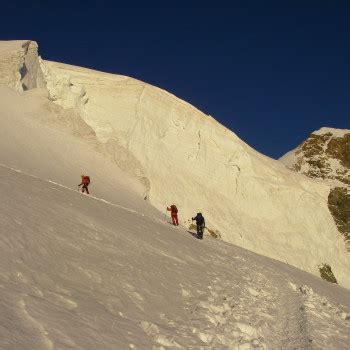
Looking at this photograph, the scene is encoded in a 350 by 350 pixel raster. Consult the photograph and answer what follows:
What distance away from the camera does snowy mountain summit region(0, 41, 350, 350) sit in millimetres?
7762

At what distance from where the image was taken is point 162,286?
10734mm

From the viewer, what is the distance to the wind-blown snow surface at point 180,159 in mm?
33562

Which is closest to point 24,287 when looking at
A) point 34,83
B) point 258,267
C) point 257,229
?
point 258,267

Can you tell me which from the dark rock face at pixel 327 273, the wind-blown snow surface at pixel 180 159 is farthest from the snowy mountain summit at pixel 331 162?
the dark rock face at pixel 327 273

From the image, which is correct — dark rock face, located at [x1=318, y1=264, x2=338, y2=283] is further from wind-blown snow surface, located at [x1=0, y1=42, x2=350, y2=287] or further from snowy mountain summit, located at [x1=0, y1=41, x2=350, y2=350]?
wind-blown snow surface, located at [x1=0, y1=42, x2=350, y2=287]

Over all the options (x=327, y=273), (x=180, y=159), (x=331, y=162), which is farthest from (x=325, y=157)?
(x=180, y=159)

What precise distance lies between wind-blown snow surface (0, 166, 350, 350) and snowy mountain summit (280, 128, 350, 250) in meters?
32.5

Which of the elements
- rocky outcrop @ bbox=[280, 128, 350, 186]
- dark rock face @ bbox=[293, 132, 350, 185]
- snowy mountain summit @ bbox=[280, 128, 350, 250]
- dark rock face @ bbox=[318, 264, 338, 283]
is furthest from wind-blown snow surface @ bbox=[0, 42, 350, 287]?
dark rock face @ bbox=[293, 132, 350, 185]

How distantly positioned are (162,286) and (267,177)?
34.1 m

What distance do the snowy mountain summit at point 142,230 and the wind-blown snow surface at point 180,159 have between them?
0.37 feet

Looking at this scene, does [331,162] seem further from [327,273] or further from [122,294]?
[122,294]

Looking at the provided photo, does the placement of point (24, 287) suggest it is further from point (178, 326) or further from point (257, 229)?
point (257, 229)

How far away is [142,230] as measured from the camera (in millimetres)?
17188

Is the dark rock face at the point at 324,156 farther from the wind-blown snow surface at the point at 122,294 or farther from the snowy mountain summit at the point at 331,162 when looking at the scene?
the wind-blown snow surface at the point at 122,294
